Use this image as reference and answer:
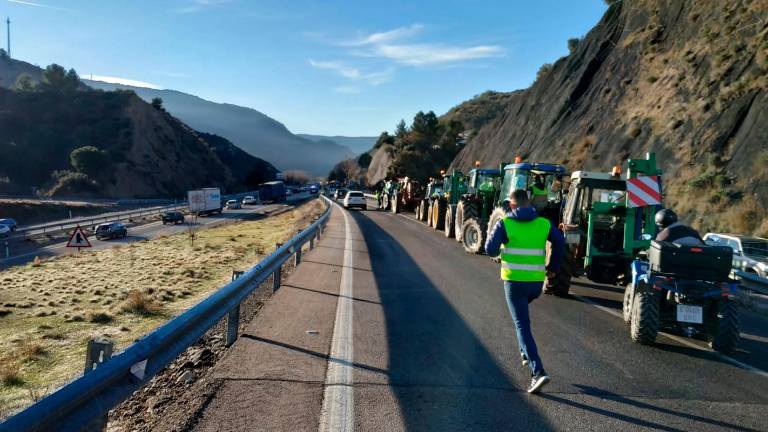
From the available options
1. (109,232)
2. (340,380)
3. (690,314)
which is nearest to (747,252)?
(690,314)

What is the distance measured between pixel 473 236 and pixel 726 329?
35.2 ft

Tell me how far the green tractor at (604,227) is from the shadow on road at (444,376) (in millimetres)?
2920

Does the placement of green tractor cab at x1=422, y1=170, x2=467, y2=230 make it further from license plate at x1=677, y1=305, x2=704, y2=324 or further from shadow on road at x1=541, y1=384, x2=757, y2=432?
shadow on road at x1=541, y1=384, x2=757, y2=432

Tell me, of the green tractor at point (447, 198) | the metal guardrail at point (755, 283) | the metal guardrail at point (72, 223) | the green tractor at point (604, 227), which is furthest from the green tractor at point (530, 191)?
the metal guardrail at point (72, 223)

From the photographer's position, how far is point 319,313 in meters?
8.46

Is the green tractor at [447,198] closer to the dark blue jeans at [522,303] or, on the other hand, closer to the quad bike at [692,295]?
the quad bike at [692,295]

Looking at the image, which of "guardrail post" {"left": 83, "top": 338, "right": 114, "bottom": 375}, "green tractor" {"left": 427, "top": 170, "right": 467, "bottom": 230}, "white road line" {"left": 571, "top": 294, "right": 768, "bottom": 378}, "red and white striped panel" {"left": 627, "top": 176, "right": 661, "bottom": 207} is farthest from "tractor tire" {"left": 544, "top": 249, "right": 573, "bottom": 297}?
"green tractor" {"left": 427, "top": 170, "right": 467, "bottom": 230}

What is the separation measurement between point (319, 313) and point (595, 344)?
147 inches

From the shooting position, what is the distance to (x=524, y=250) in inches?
229

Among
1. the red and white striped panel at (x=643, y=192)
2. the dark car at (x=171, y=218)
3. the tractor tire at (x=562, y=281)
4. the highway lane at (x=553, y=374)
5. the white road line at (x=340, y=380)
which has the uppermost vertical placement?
the red and white striped panel at (x=643, y=192)

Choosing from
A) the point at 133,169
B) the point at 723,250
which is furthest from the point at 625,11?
the point at 133,169

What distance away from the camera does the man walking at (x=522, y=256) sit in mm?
5764

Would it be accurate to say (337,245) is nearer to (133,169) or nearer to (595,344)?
(595,344)

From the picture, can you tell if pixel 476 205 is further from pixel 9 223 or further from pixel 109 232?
pixel 9 223
